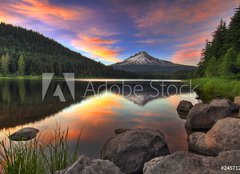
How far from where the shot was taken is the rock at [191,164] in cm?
651

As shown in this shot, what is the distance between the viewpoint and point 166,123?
24.5 metres

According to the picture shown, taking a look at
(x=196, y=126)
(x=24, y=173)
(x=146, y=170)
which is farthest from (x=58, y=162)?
(x=196, y=126)

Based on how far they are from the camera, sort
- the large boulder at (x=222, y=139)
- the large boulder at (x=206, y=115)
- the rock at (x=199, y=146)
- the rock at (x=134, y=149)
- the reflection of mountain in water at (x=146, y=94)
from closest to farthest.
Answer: the rock at (x=134, y=149), the large boulder at (x=222, y=139), the rock at (x=199, y=146), the large boulder at (x=206, y=115), the reflection of mountain in water at (x=146, y=94)

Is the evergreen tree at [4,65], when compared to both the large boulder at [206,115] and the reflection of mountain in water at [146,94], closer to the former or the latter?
the reflection of mountain in water at [146,94]

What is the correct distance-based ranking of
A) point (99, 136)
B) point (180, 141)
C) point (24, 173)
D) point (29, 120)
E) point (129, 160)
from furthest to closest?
point (29, 120) → point (99, 136) → point (180, 141) → point (129, 160) → point (24, 173)

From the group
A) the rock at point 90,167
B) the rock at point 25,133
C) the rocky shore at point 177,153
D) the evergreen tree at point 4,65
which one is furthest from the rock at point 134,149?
the evergreen tree at point 4,65

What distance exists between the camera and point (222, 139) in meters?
12.4

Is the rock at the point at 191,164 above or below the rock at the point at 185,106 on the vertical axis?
above

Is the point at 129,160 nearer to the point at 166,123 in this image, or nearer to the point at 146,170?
the point at 146,170

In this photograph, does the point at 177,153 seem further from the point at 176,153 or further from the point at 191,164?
the point at 191,164

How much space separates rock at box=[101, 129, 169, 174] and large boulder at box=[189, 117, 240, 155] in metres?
2.52

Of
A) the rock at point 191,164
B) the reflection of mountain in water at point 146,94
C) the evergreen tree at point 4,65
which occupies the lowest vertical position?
the reflection of mountain in water at point 146,94

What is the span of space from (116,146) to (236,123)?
604cm

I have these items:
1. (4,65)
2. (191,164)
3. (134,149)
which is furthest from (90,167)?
(4,65)
